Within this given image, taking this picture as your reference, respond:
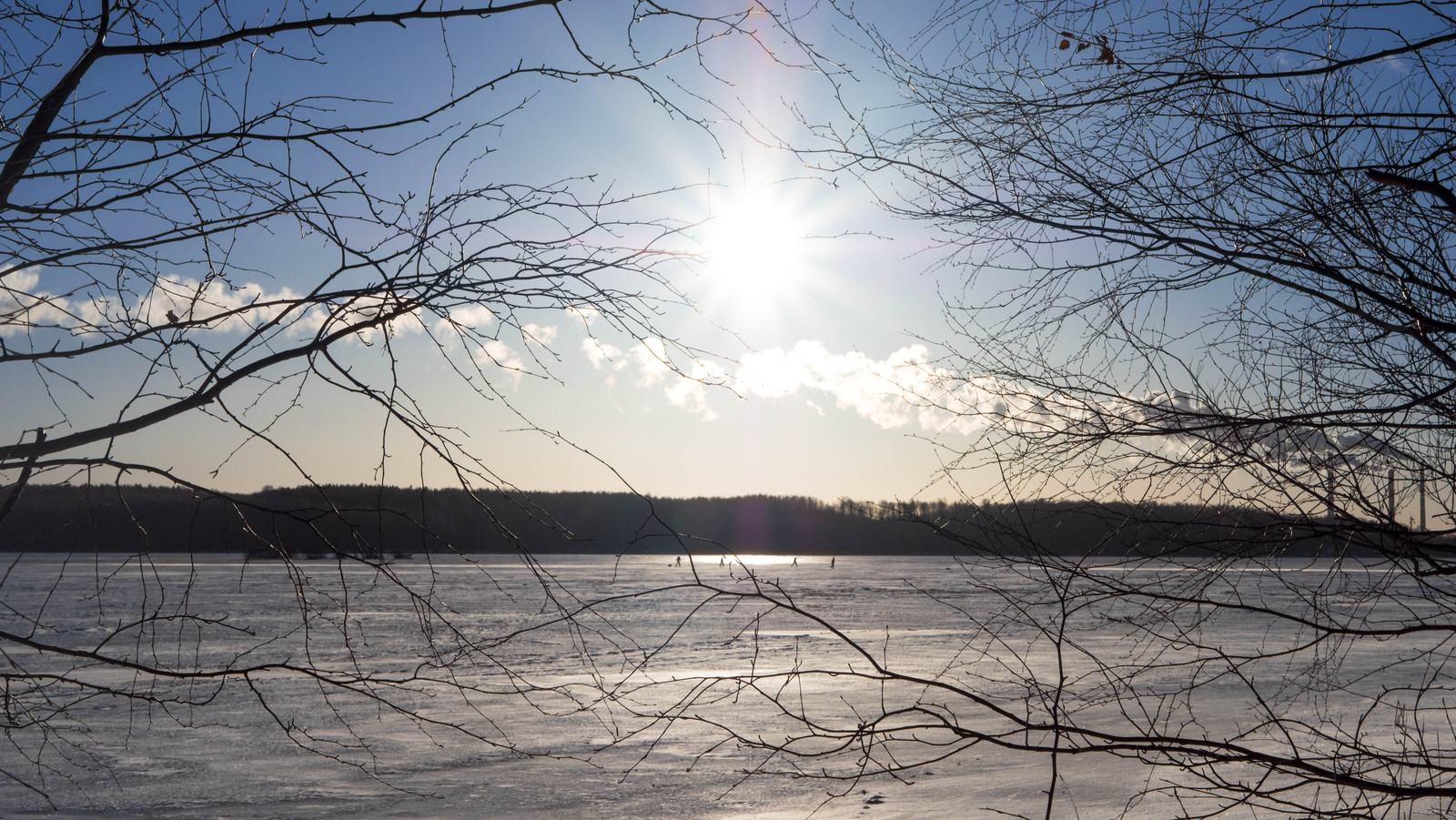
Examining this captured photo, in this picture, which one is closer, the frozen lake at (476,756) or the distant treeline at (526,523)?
the distant treeline at (526,523)

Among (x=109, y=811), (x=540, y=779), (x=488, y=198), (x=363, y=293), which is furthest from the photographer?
(x=540, y=779)

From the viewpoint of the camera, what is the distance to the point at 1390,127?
2498 mm

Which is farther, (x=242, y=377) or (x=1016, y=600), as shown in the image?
(x=1016, y=600)

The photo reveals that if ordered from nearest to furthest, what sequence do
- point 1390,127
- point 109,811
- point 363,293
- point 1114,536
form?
point 363,293 < point 1390,127 < point 1114,536 < point 109,811

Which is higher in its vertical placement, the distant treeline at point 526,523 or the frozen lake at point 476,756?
the distant treeline at point 526,523

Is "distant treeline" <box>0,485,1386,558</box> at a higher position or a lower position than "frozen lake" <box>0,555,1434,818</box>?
higher

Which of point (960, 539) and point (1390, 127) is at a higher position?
point (1390, 127)

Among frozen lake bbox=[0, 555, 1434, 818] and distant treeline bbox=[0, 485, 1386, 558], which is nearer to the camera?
distant treeline bbox=[0, 485, 1386, 558]

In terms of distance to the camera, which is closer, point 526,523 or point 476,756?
point 526,523

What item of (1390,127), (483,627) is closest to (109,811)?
(1390,127)

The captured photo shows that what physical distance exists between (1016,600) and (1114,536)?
41 cm

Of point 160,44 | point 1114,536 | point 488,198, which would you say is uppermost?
point 160,44

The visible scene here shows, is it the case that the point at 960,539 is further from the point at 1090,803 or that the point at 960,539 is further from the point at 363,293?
the point at 1090,803

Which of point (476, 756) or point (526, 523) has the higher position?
point (526, 523)
